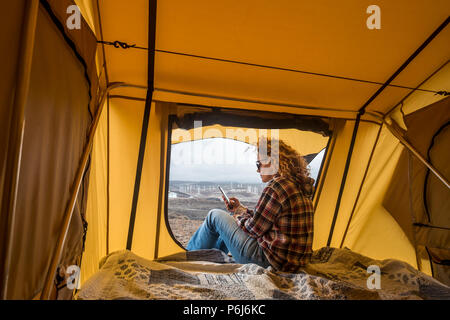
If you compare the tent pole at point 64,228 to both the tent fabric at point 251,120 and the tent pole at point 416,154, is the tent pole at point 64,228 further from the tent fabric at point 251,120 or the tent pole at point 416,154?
the tent pole at point 416,154

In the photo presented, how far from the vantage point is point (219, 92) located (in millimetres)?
1698

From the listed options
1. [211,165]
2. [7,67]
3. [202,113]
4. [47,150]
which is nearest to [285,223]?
[211,165]

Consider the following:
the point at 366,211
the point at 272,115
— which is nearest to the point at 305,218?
the point at 272,115

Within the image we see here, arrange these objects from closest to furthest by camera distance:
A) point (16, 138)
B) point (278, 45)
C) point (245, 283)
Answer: point (16, 138) → point (245, 283) → point (278, 45)

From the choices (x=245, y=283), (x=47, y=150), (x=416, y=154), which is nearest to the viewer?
(x=47, y=150)

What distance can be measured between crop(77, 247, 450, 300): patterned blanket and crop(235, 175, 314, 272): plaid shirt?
0.27 feet

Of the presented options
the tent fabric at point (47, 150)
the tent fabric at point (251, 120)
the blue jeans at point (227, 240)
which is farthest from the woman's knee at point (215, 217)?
the tent fabric at point (47, 150)

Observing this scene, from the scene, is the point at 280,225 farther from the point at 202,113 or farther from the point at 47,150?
the point at 47,150

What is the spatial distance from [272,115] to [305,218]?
0.81 metres

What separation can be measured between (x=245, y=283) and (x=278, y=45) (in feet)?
3.88

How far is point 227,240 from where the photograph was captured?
157 centimetres

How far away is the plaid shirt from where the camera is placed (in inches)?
51.8

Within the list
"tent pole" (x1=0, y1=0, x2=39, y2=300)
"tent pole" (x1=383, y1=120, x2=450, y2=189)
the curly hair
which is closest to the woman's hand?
the curly hair

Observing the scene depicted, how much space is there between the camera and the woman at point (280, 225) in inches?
52.0
